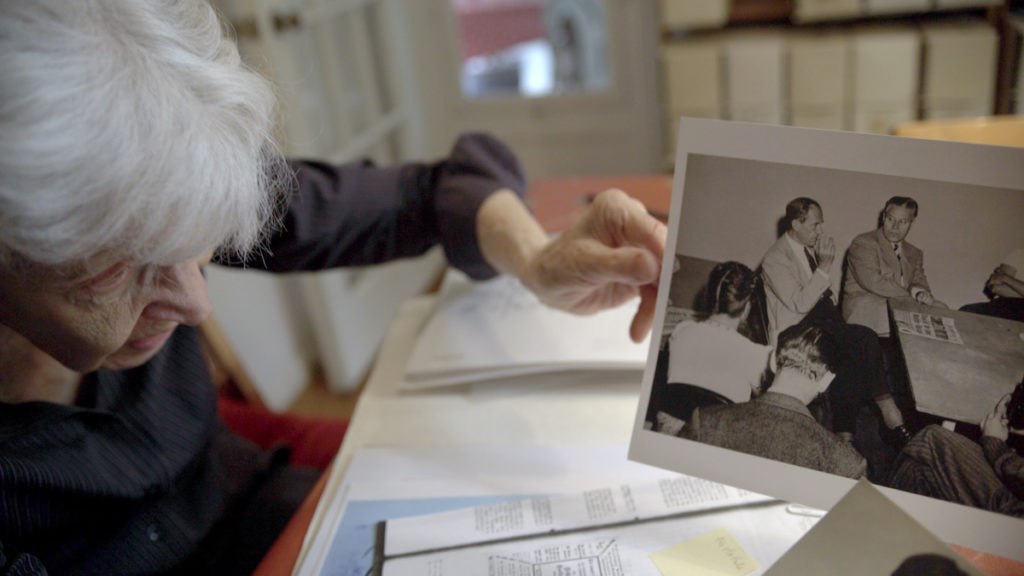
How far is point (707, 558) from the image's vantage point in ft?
1.64

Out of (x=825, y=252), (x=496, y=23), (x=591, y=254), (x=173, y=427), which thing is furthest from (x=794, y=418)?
(x=496, y=23)

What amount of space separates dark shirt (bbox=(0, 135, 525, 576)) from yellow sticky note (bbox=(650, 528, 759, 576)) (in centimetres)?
44

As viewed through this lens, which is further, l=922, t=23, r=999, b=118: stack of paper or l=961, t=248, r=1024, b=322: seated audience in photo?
l=922, t=23, r=999, b=118: stack of paper

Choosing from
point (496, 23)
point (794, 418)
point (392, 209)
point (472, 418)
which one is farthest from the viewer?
point (496, 23)

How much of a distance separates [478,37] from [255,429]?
5.97ft

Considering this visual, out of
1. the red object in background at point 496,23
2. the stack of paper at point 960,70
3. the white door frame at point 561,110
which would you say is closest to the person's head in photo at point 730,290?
the stack of paper at point 960,70

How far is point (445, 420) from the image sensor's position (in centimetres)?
71

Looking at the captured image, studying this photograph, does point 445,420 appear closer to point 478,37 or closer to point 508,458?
point 508,458

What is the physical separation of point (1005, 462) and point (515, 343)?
1.52 feet

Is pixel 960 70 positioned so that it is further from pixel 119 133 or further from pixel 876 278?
pixel 119 133

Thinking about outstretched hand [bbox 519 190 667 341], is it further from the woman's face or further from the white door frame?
the white door frame

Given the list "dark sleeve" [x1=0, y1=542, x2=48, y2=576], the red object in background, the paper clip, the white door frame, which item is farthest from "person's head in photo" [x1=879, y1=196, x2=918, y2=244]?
the red object in background

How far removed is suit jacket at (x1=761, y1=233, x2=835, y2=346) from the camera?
47 cm

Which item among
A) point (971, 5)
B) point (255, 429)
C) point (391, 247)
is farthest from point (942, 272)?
point (971, 5)
